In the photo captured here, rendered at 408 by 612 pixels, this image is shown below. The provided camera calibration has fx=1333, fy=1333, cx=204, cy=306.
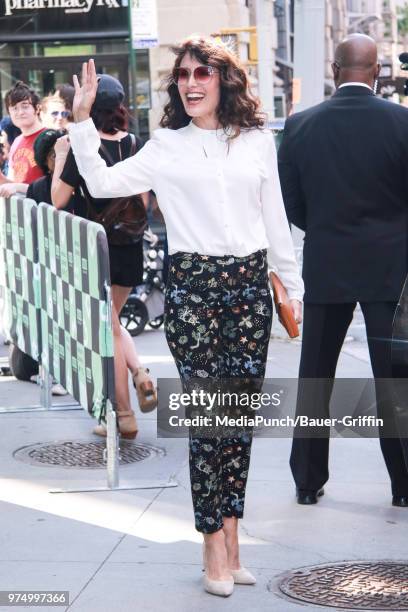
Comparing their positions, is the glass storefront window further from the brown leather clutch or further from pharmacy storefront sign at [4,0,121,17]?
the brown leather clutch

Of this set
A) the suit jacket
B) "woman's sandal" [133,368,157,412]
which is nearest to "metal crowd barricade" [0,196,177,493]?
"woman's sandal" [133,368,157,412]

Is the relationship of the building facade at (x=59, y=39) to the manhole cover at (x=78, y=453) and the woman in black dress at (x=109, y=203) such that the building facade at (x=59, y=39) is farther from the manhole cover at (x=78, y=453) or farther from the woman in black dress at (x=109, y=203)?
the manhole cover at (x=78, y=453)

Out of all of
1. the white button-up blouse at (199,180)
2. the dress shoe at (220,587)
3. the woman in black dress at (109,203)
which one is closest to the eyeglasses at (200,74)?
the white button-up blouse at (199,180)

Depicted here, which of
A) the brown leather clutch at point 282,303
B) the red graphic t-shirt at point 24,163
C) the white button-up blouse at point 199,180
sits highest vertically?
the white button-up blouse at point 199,180

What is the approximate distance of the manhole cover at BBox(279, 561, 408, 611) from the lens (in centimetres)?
470

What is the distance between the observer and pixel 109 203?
7008mm

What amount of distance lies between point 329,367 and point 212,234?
4.81ft

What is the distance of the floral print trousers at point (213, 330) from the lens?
4.71 m

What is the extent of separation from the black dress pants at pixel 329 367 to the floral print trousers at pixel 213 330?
1114 mm

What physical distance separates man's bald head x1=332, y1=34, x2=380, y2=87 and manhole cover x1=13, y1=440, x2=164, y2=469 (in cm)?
230

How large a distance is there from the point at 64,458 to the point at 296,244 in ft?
17.6

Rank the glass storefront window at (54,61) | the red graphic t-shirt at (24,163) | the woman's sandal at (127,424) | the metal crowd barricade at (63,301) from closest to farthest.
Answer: the metal crowd barricade at (63,301) < the woman's sandal at (127,424) < the red graphic t-shirt at (24,163) < the glass storefront window at (54,61)

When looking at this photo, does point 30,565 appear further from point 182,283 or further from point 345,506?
point 345,506

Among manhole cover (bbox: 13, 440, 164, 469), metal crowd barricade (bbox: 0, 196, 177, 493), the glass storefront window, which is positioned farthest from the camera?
the glass storefront window
